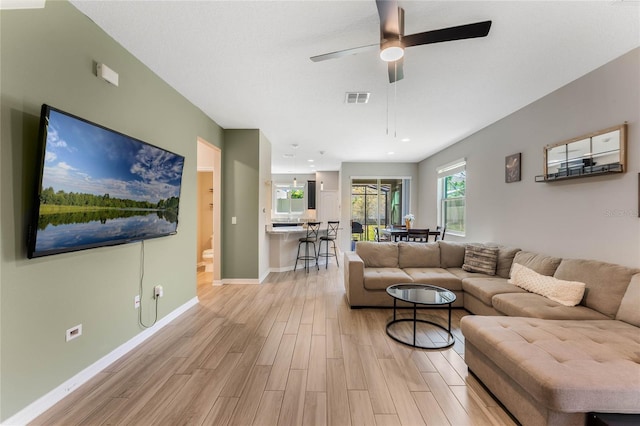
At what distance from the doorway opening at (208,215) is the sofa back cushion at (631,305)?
16.2ft

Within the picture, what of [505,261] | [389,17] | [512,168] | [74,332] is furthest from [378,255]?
[74,332]

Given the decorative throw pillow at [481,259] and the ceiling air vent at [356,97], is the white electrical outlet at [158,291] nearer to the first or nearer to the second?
the ceiling air vent at [356,97]

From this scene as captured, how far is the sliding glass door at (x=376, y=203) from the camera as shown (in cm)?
794

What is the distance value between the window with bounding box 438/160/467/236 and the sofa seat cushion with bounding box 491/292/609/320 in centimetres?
272

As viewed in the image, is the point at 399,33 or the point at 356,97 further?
the point at 356,97

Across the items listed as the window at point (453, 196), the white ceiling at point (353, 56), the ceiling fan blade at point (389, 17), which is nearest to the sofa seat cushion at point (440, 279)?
the window at point (453, 196)

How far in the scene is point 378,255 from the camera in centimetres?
413

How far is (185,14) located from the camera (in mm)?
1916

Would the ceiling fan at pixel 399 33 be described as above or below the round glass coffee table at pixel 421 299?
above

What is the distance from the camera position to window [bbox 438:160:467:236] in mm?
5359

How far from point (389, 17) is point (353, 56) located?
814mm

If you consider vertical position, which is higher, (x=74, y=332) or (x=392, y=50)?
(x=392, y=50)

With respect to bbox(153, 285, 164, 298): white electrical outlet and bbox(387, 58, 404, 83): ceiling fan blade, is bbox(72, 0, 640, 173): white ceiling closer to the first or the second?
bbox(387, 58, 404, 83): ceiling fan blade

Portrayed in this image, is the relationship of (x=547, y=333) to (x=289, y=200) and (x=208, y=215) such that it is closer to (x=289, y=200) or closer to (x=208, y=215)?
(x=208, y=215)
